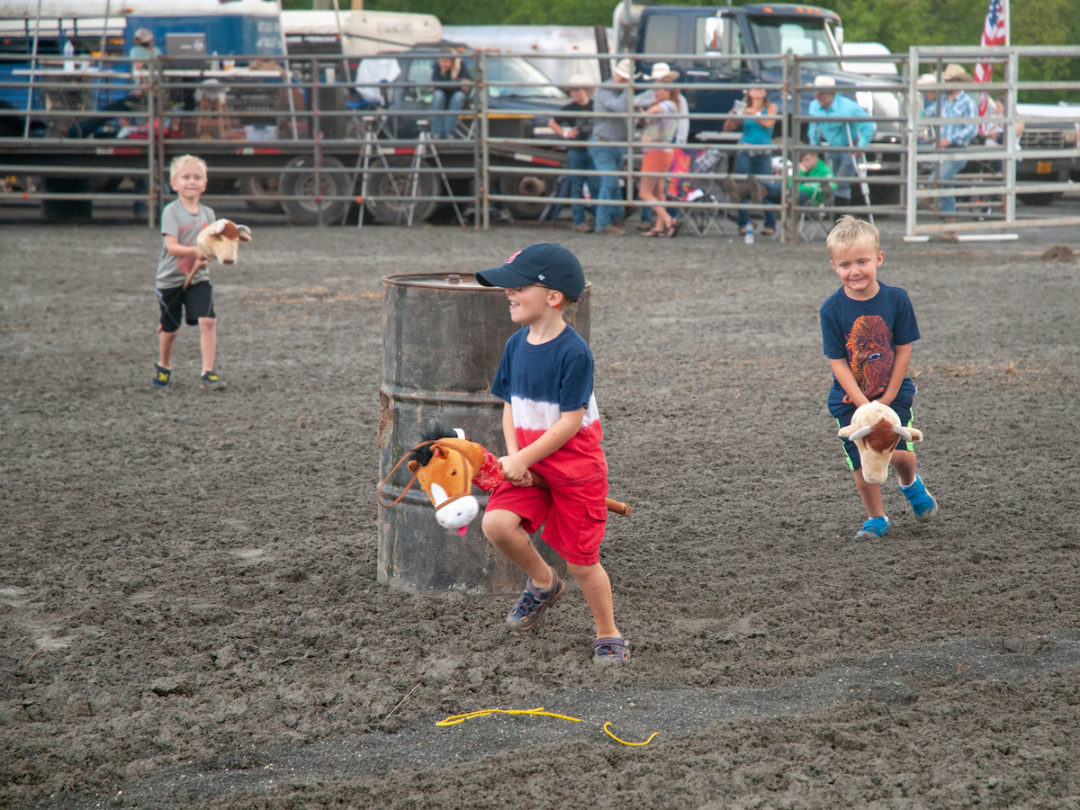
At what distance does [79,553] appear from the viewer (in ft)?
15.4

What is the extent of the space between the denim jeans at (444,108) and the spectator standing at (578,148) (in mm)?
1362

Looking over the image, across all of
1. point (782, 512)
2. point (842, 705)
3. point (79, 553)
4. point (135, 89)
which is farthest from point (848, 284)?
point (135, 89)

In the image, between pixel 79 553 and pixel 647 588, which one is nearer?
pixel 647 588

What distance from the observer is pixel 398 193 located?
1806 cm

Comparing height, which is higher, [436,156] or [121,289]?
[436,156]

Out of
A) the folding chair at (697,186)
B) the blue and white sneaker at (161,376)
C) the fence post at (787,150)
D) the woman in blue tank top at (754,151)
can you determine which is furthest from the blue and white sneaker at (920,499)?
the folding chair at (697,186)

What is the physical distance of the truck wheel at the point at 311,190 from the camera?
58.9 feet

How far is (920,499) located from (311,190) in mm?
14808

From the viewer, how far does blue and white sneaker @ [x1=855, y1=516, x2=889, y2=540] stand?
189 inches

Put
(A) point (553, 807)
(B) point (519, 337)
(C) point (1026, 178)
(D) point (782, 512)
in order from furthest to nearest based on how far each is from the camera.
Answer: (C) point (1026, 178) < (D) point (782, 512) < (B) point (519, 337) < (A) point (553, 807)

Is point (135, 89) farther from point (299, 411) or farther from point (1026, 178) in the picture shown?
point (1026, 178)

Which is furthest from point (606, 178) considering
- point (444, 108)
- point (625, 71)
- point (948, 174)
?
point (948, 174)

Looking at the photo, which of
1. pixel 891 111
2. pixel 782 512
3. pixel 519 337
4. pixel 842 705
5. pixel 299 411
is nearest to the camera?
pixel 842 705

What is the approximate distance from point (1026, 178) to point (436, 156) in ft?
35.6
